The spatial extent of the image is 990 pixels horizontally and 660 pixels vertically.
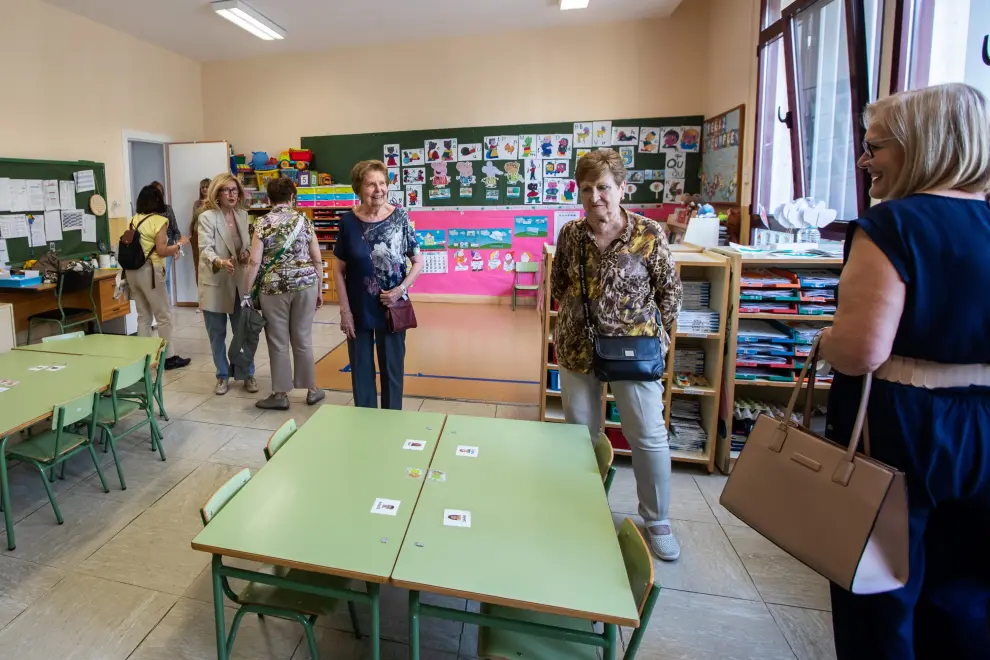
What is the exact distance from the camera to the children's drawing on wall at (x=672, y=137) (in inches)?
240

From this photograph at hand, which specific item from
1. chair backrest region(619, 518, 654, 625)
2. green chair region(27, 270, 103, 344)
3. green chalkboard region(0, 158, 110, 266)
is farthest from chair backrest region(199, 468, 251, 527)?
green chalkboard region(0, 158, 110, 266)

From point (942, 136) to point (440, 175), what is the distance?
6.31 metres

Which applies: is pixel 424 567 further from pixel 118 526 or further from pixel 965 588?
pixel 118 526

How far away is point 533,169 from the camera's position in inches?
258

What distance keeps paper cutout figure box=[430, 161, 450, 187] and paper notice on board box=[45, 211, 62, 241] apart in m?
4.03

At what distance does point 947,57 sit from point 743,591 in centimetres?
241

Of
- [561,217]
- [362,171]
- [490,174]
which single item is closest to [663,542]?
[362,171]

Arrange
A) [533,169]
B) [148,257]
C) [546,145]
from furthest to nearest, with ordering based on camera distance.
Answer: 1. [533,169]
2. [546,145]
3. [148,257]

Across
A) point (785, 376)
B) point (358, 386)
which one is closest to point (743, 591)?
point (785, 376)

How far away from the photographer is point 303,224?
3.21 meters

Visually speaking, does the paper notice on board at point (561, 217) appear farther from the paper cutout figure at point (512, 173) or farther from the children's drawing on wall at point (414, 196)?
the children's drawing on wall at point (414, 196)

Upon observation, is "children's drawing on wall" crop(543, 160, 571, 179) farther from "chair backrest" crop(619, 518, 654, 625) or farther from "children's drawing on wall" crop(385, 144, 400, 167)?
"chair backrest" crop(619, 518, 654, 625)

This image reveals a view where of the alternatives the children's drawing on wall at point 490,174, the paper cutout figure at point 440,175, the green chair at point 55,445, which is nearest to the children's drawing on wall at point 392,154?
the paper cutout figure at point 440,175

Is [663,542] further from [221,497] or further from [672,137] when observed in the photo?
[672,137]
